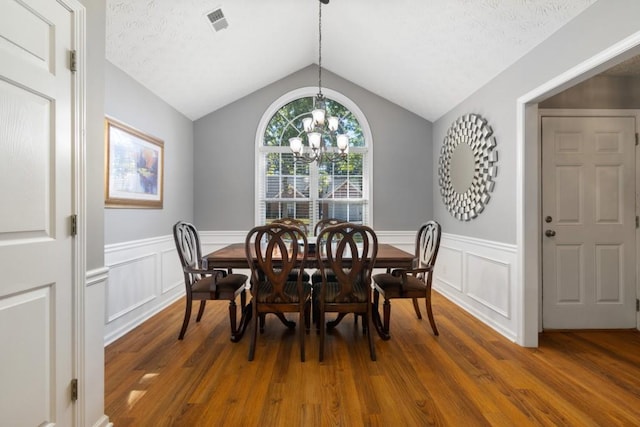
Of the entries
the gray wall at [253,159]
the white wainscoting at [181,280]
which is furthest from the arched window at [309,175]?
the white wainscoting at [181,280]

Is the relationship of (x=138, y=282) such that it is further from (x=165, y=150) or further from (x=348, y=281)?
(x=348, y=281)

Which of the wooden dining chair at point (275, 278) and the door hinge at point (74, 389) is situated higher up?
the wooden dining chair at point (275, 278)

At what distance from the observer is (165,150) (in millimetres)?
3666

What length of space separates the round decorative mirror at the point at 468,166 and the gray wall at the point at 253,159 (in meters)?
0.49

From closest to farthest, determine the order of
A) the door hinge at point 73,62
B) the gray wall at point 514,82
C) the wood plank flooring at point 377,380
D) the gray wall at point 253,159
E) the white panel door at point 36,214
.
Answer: the white panel door at point 36,214, the door hinge at point 73,62, the wood plank flooring at point 377,380, the gray wall at point 514,82, the gray wall at point 253,159

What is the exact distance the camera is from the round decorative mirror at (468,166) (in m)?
3.08

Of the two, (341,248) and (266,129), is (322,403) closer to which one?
(341,248)

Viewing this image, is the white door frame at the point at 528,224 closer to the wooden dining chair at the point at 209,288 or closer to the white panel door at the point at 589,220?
the white panel door at the point at 589,220

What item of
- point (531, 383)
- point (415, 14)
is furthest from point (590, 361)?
point (415, 14)

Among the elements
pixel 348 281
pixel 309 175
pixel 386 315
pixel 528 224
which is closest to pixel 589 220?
pixel 528 224

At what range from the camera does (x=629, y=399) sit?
1.80 m

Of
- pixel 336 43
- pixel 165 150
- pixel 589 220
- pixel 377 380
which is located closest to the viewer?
pixel 377 380

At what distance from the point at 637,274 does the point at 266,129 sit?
4.57 meters

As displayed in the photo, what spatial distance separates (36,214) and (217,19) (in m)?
2.41
